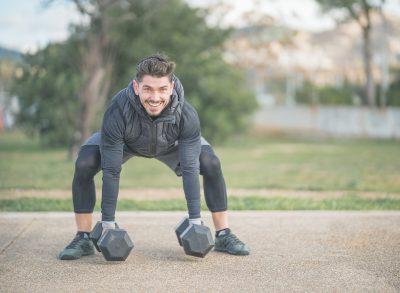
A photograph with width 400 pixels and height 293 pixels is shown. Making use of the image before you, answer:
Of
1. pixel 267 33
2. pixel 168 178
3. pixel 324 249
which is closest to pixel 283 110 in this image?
pixel 267 33

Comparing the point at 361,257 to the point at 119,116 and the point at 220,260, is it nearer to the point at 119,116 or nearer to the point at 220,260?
the point at 220,260

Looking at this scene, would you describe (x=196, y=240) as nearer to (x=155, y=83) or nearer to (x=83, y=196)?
(x=83, y=196)

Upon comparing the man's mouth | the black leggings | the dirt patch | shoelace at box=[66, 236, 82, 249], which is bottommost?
the dirt patch

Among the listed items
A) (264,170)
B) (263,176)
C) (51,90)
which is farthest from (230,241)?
(51,90)

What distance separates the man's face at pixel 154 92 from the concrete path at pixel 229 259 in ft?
3.42

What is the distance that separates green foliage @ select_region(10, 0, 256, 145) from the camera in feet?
60.1

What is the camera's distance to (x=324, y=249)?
455 centimetres

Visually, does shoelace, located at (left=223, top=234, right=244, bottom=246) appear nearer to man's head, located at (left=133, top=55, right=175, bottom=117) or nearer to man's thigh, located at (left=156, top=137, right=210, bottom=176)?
man's thigh, located at (left=156, top=137, right=210, bottom=176)

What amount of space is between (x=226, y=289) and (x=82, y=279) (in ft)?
2.90

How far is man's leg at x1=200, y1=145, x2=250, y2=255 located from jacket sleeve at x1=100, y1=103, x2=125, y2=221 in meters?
0.64

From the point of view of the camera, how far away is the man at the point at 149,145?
13.1ft

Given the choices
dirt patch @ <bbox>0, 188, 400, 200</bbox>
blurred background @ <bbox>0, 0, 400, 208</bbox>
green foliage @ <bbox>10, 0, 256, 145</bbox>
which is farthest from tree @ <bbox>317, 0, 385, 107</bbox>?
dirt patch @ <bbox>0, 188, 400, 200</bbox>

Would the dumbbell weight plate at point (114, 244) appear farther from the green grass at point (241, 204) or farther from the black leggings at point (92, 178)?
the green grass at point (241, 204)

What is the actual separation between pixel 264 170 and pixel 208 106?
7873 millimetres
